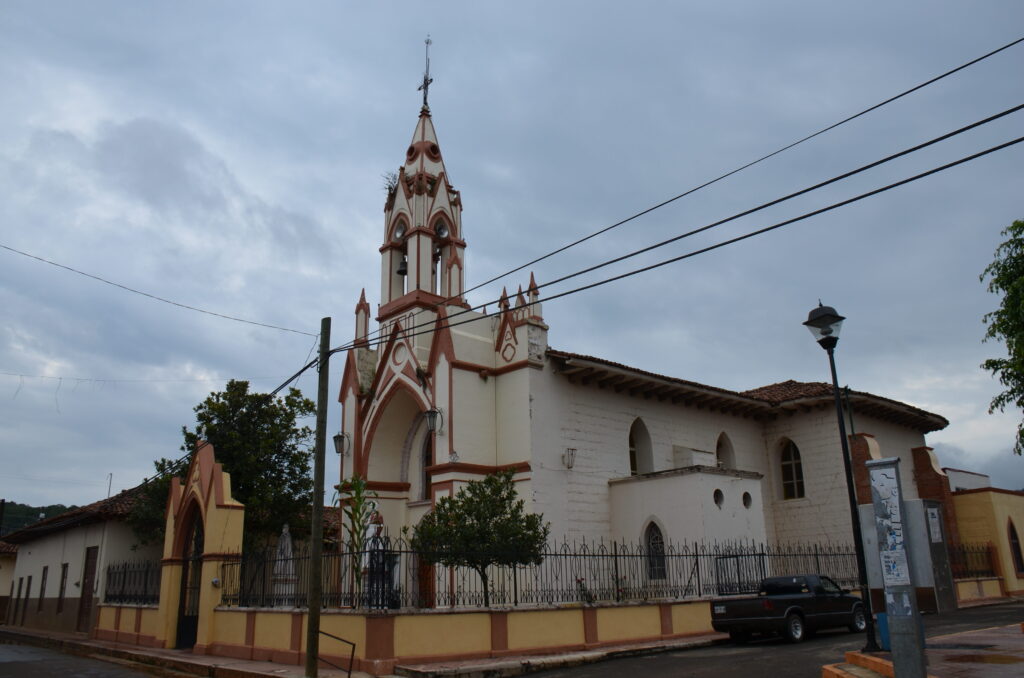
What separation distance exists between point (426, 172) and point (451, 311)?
21.0 ft

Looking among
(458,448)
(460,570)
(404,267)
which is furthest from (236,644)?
(404,267)

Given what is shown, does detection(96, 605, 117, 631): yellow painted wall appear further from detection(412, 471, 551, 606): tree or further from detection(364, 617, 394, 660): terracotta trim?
detection(364, 617, 394, 660): terracotta trim

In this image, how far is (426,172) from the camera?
2767cm

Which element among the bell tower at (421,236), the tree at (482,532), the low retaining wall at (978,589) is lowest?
the low retaining wall at (978,589)

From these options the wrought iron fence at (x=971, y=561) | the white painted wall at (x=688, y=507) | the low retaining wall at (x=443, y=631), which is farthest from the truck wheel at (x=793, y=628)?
the wrought iron fence at (x=971, y=561)

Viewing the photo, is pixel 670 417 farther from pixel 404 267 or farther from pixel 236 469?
pixel 236 469

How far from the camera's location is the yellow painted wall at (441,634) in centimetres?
1384

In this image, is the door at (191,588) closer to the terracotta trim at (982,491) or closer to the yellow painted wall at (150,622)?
the yellow painted wall at (150,622)

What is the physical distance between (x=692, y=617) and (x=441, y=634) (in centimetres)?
707

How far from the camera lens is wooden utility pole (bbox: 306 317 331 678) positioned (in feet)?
43.1

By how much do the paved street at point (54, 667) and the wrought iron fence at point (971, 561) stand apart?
25229 millimetres

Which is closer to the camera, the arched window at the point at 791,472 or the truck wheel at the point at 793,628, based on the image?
the truck wheel at the point at 793,628

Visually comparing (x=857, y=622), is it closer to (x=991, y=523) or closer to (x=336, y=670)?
(x=336, y=670)

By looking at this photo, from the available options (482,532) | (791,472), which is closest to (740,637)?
(482,532)
